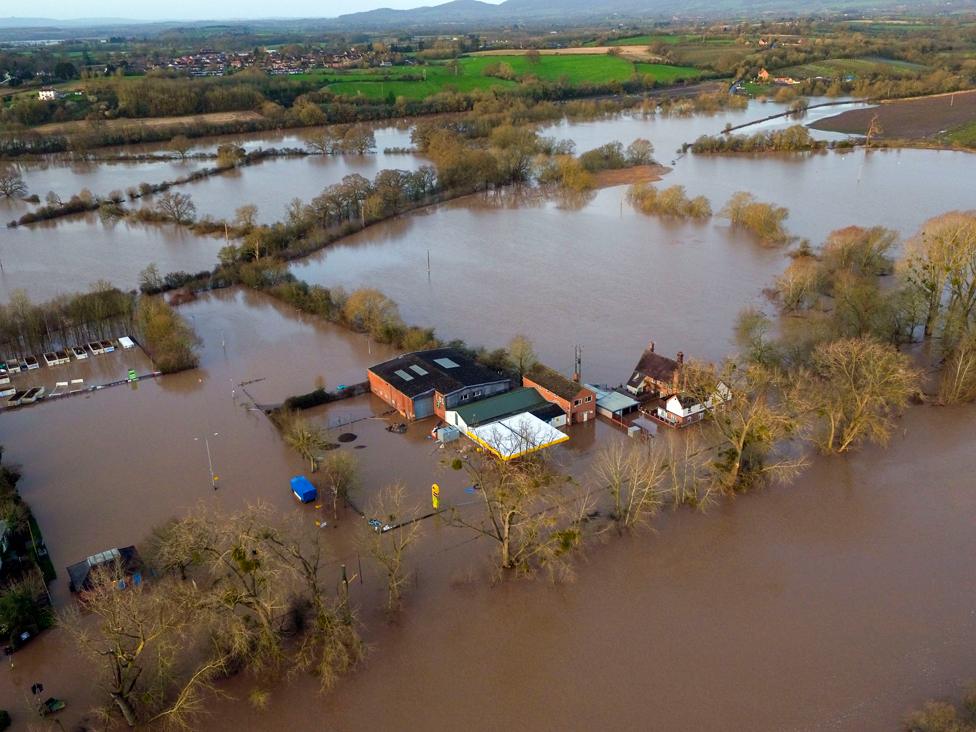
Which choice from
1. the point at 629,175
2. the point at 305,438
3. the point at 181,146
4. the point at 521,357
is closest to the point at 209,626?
the point at 305,438

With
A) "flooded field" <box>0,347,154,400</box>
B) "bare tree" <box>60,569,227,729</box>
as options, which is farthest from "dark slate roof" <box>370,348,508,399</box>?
"bare tree" <box>60,569,227,729</box>

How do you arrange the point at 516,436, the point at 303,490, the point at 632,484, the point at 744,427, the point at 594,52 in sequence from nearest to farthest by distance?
1. the point at 632,484
2. the point at 744,427
3. the point at 303,490
4. the point at 516,436
5. the point at 594,52

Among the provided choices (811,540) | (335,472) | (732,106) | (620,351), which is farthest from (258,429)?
(732,106)

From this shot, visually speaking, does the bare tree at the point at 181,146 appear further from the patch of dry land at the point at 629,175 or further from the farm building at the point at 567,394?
the farm building at the point at 567,394

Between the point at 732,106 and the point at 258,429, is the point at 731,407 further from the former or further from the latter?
the point at 732,106

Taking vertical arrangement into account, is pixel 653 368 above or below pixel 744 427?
below

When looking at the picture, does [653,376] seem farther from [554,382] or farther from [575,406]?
[554,382]

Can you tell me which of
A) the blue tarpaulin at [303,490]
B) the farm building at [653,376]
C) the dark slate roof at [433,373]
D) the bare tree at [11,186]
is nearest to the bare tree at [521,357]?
the dark slate roof at [433,373]

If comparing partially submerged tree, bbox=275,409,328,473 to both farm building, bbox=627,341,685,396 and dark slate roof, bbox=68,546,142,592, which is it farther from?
farm building, bbox=627,341,685,396
